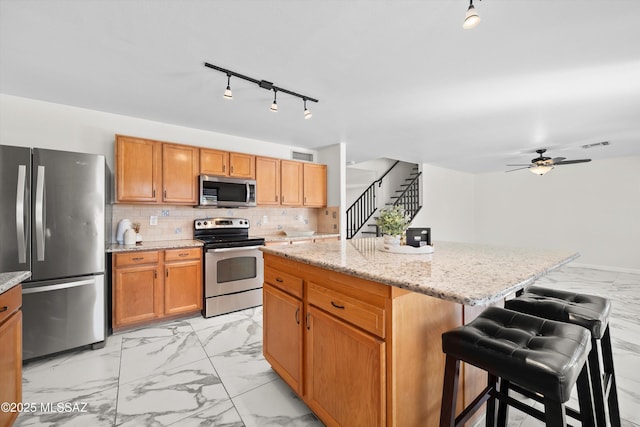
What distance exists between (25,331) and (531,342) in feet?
11.6

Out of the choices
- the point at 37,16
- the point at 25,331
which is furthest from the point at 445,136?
the point at 25,331

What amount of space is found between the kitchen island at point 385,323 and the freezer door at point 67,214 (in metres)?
2.02

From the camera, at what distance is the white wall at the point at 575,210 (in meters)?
5.86

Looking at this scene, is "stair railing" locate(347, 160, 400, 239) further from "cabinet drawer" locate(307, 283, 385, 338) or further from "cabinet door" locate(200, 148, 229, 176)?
"cabinet drawer" locate(307, 283, 385, 338)

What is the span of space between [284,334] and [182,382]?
910 millimetres

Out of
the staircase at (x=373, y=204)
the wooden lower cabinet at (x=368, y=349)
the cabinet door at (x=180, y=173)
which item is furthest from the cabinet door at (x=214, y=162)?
the staircase at (x=373, y=204)

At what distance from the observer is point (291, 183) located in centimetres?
455

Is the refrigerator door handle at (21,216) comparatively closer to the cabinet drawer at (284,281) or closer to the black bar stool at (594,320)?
the cabinet drawer at (284,281)

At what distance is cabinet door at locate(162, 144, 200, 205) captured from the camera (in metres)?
3.42

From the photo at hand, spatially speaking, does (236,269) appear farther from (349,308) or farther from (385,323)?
(385,323)

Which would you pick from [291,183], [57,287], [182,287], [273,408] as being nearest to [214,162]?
[291,183]

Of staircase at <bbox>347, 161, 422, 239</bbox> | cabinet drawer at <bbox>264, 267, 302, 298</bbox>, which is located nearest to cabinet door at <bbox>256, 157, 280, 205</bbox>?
cabinet drawer at <bbox>264, 267, 302, 298</bbox>

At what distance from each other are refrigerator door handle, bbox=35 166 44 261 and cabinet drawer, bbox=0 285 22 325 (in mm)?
935

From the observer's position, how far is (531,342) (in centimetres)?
116
